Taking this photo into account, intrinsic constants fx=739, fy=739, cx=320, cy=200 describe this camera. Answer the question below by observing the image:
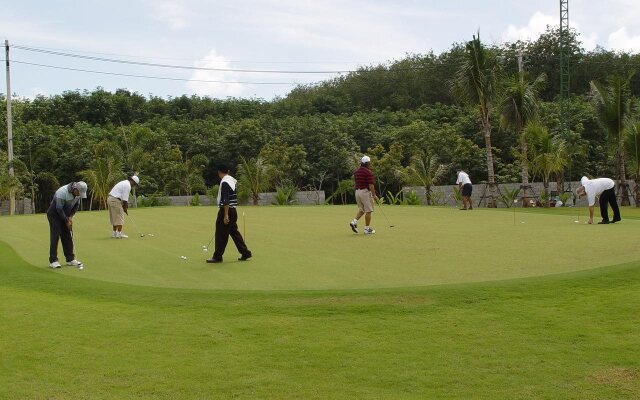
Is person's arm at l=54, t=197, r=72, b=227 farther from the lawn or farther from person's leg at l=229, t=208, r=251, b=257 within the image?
person's leg at l=229, t=208, r=251, b=257

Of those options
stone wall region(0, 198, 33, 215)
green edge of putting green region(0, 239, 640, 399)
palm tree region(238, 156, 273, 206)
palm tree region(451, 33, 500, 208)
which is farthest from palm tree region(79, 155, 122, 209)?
green edge of putting green region(0, 239, 640, 399)

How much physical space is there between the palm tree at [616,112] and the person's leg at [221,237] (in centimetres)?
2649

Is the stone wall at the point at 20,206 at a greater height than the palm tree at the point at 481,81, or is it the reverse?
the palm tree at the point at 481,81

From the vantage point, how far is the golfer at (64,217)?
1330cm

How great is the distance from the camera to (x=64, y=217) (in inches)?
524

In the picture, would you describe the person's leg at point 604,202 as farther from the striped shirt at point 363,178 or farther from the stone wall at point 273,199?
the stone wall at point 273,199

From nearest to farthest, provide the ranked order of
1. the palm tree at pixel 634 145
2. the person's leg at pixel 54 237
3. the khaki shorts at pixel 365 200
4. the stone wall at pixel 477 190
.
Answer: the person's leg at pixel 54 237, the khaki shorts at pixel 365 200, the palm tree at pixel 634 145, the stone wall at pixel 477 190

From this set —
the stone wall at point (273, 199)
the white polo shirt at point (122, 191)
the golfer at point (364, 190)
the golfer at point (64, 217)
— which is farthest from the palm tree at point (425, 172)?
the golfer at point (64, 217)

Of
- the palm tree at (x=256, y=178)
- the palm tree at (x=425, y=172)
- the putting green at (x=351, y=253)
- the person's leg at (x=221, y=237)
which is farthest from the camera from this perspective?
the palm tree at (x=256, y=178)

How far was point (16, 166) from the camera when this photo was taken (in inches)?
1751

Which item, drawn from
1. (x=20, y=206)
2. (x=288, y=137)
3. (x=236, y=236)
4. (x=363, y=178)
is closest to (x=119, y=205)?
(x=363, y=178)

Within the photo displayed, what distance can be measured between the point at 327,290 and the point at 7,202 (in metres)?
40.9

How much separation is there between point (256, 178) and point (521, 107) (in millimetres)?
16256

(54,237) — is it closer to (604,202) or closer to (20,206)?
(604,202)
